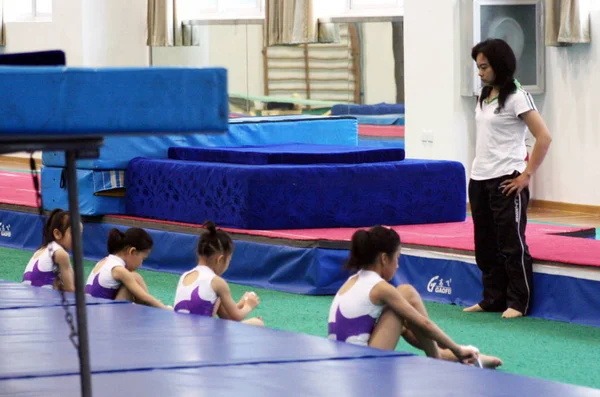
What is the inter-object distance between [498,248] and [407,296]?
1.47 metres

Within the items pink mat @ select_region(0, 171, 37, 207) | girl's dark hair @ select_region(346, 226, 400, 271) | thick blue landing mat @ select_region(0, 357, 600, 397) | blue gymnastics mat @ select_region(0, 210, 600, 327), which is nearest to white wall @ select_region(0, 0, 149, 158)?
pink mat @ select_region(0, 171, 37, 207)

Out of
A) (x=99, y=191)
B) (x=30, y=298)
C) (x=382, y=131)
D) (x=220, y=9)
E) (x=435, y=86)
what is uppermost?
(x=220, y=9)

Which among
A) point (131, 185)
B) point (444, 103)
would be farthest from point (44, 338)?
point (444, 103)

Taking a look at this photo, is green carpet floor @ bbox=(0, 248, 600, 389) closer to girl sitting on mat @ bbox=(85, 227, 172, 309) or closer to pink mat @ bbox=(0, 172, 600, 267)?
pink mat @ bbox=(0, 172, 600, 267)

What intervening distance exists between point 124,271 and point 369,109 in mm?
6439

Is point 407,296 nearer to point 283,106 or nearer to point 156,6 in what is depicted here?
point 283,106

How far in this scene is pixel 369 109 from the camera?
1117cm

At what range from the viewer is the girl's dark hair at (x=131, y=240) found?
16.5ft

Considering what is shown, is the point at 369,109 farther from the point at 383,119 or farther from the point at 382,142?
the point at 382,142

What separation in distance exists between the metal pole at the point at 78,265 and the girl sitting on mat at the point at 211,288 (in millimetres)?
2422

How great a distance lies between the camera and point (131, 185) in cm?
777

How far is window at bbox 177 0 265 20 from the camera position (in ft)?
42.2

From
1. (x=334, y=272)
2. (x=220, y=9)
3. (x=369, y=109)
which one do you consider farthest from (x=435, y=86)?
(x=220, y=9)

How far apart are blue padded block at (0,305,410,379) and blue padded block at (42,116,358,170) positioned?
128 inches
